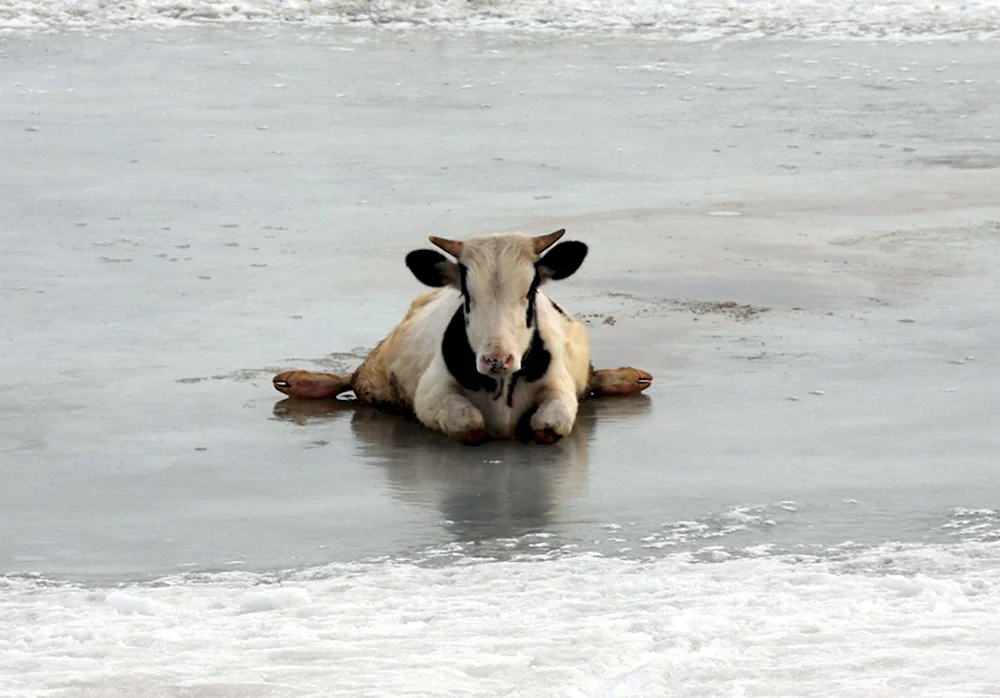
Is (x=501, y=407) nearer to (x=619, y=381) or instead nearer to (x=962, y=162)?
(x=619, y=381)

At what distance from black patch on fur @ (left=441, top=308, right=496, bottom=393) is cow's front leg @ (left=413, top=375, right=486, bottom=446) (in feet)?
0.19

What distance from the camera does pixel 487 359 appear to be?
8.02 metres

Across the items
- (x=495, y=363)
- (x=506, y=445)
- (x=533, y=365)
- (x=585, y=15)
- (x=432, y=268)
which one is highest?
(x=585, y=15)

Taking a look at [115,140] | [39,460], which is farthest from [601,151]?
[39,460]

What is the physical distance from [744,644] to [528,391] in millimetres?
3179

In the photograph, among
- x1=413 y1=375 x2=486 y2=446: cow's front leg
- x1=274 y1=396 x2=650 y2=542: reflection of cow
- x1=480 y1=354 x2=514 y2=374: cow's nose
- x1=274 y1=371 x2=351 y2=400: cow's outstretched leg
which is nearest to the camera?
x1=274 y1=396 x2=650 y2=542: reflection of cow

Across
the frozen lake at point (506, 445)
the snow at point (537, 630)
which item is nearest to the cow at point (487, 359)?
the frozen lake at point (506, 445)

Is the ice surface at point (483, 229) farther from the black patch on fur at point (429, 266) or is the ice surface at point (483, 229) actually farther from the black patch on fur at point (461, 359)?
the black patch on fur at point (429, 266)

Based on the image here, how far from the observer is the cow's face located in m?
8.12

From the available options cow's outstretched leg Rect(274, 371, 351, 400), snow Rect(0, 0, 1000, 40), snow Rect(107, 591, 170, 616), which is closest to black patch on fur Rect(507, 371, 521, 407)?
cow's outstretched leg Rect(274, 371, 351, 400)

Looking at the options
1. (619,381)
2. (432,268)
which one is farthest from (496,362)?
(619,381)

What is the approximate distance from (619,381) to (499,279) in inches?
41.5

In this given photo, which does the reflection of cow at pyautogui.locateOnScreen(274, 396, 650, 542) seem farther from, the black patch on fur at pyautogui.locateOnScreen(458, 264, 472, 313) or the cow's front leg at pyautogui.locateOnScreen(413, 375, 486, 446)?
the black patch on fur at pyautogui.locateOnScreen(458, 264, 472, 313)

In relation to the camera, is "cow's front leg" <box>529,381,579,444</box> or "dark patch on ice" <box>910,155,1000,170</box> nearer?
"cow's front leg" <box>529,381,579,444</box>
